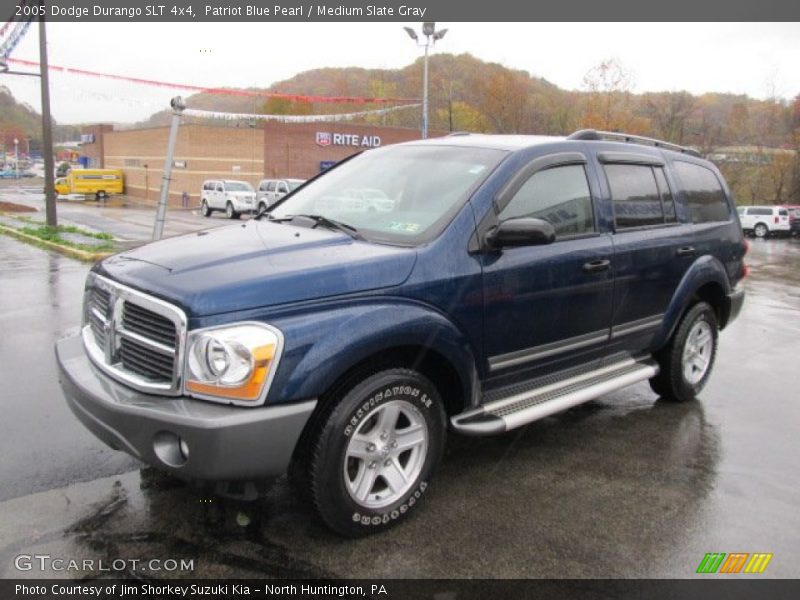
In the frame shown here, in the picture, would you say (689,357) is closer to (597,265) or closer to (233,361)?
(597,265)

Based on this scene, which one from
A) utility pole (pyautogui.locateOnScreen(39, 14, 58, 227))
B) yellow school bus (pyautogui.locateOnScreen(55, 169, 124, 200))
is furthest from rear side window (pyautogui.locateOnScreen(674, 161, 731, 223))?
yellow school bus (pyautogui.locateOnScreen(55, 169, 124, 200))

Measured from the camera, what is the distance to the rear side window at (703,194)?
5.46m

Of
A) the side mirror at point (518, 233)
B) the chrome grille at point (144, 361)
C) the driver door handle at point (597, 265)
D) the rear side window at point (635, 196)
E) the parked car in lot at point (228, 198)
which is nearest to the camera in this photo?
the chrome grille at point (144, 361)

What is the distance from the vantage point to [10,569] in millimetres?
2982

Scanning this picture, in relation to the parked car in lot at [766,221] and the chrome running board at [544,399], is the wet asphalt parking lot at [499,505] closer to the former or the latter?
the chrome running board at [544,399]

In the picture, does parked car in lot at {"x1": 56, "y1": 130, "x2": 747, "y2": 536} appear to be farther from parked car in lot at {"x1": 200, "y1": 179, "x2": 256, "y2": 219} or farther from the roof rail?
parked car in lot at {"x1": 200, "y1": 179, "x2": 256, "y2": 219}

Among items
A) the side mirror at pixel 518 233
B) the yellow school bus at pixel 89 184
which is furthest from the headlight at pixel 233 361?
A: the yellow school bus at pixel 89 184

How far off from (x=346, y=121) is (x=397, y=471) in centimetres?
5393

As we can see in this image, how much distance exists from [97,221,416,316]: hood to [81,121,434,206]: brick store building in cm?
4435

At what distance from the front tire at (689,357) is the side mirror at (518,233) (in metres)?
2.25

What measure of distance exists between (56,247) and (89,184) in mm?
38380

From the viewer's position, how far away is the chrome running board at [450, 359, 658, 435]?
12.0 ft

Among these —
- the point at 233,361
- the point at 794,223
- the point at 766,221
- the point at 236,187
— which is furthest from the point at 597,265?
the point at 794,223

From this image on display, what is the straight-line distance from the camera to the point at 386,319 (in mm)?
3199
